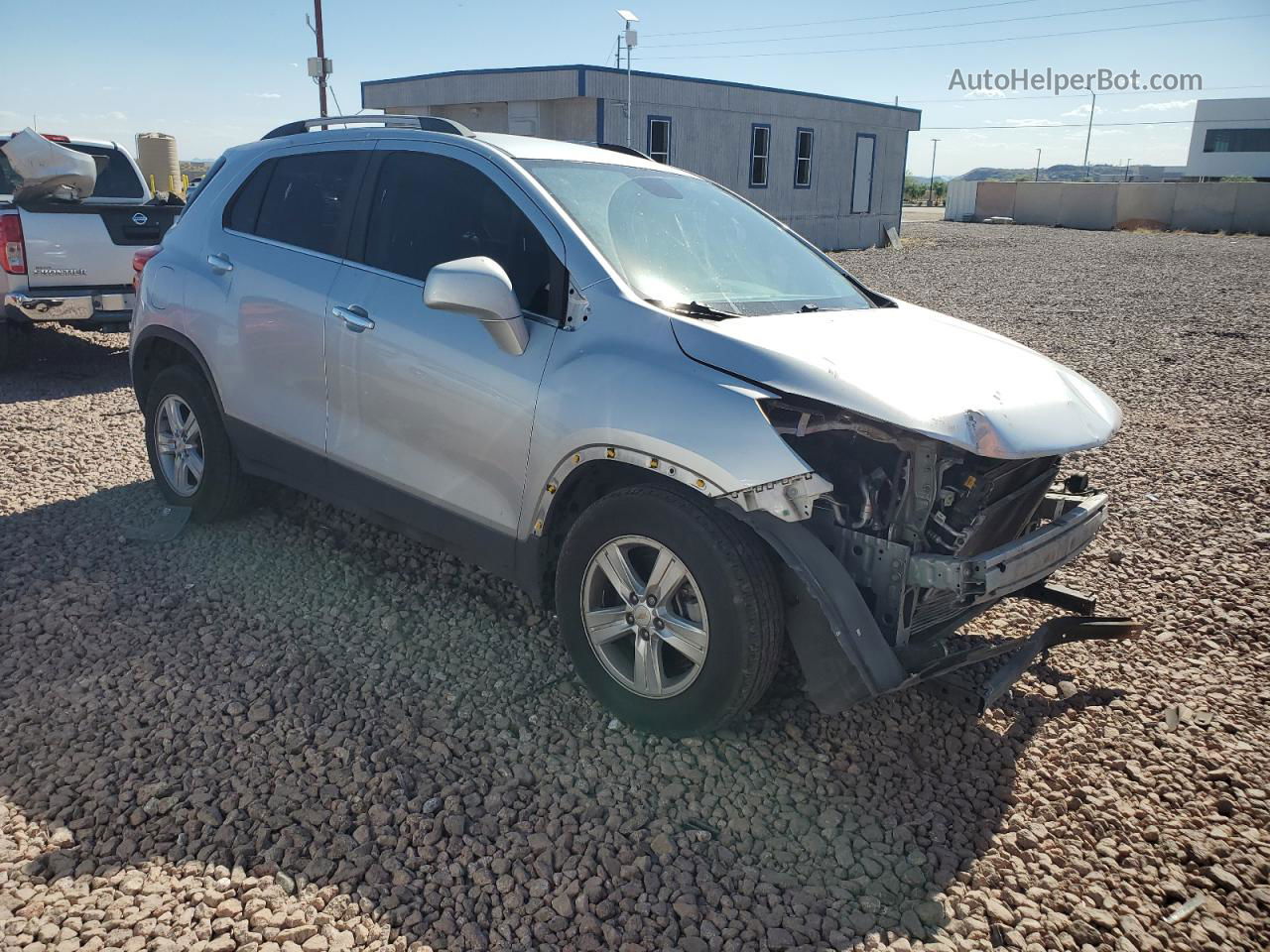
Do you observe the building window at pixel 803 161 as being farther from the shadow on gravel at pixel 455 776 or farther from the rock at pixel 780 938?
the rock at pixel 780 938

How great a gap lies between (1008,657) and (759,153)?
81.9ft

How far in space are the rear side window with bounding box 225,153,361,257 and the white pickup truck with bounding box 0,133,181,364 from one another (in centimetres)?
442

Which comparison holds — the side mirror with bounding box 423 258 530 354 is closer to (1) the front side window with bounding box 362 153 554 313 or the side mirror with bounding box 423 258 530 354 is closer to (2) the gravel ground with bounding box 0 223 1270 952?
(1) the front side window with bounding box 362 153 554 313

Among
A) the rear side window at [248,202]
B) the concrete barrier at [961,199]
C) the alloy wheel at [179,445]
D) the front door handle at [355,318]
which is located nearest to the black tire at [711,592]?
the front door handle at [355,318]

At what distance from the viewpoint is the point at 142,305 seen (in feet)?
16.6

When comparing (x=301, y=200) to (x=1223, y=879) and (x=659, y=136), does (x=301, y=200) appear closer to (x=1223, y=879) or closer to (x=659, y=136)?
(x=1223, y=879)

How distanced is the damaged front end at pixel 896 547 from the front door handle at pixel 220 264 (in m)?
2.92

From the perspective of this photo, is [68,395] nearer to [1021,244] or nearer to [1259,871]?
[1259,871]

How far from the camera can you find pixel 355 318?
398cm

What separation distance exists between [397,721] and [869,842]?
1654 millimetres

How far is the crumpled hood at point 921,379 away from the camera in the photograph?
2883 mm

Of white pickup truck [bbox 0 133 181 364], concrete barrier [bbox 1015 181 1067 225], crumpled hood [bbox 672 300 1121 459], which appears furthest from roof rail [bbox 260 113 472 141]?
concrete barrier [bbox 1015 181 1067 225]

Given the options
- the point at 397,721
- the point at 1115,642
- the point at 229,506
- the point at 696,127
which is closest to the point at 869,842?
the point at 397,721

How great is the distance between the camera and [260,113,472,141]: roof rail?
4.09 metres
